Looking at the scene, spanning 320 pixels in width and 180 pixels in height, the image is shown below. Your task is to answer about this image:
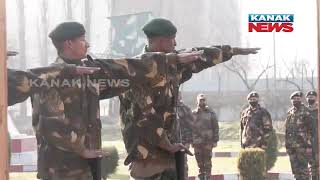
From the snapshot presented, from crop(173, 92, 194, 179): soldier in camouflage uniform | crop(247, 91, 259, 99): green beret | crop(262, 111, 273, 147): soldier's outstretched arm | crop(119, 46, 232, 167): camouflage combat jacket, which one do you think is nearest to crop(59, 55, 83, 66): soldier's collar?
crop(119, 46, 232, 167): camouflage combat jacket

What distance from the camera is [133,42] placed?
246cm

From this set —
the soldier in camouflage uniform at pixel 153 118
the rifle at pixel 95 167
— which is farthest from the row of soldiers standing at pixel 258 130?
the rifle at pixel 95 167

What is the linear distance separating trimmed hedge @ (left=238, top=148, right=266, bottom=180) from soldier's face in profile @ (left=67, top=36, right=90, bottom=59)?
4.46ft

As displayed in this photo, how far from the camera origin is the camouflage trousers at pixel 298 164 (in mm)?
Result: 3834

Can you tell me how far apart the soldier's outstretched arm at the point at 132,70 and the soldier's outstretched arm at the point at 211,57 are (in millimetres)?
185

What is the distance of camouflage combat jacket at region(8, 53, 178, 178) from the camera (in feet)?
7.10

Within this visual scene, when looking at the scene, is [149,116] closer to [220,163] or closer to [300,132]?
[220,163]

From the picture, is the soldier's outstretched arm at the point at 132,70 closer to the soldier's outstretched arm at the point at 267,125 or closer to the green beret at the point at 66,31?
the green beret at the point at 66,31

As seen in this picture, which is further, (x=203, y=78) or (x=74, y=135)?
(x=203, y=78)

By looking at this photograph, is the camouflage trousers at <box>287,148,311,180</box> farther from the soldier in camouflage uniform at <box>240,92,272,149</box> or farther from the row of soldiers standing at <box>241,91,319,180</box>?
the soldier in camouflage uniform at <box>240,92,272,149</box>

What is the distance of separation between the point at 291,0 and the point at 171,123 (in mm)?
727

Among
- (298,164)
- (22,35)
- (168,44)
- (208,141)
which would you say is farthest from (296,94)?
(22,35)

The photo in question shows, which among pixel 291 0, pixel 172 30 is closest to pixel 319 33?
pixel 291 0

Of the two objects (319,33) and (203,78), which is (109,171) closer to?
(203,78)
